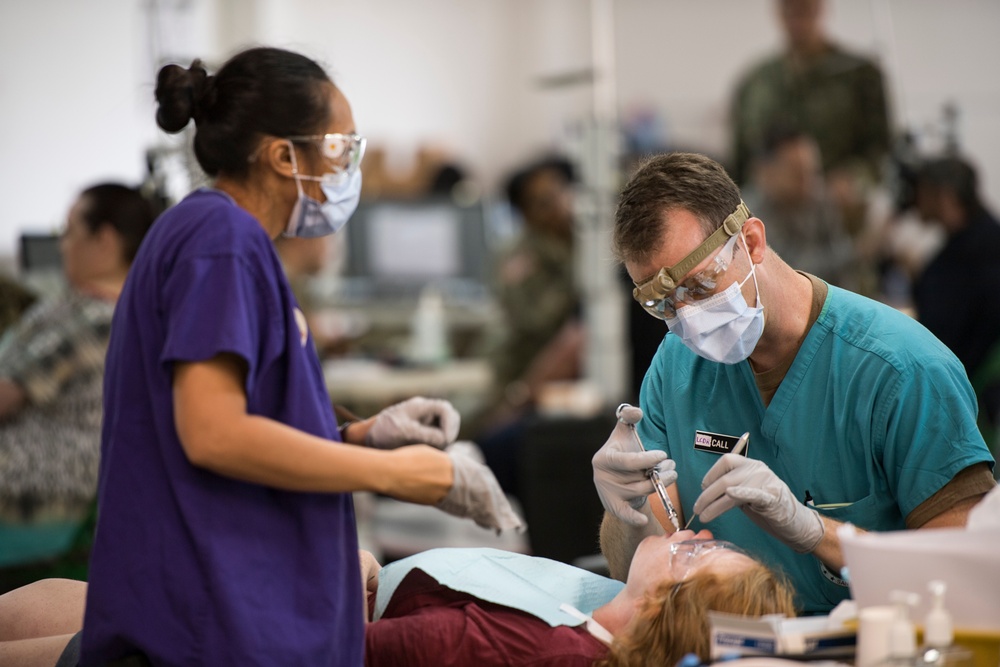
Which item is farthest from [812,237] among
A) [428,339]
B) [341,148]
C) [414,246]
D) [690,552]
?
[341,148]

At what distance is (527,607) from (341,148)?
82 centimetres

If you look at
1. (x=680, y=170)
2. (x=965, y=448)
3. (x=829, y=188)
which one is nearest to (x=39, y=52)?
(x=829, y=188)

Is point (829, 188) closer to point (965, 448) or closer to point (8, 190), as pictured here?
point (965, 448)

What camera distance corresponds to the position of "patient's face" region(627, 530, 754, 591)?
66.5 inches

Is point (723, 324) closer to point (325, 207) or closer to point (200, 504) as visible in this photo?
point (325, 207)

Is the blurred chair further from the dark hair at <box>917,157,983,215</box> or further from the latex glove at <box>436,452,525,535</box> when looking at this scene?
the latex glove at <box>436,452,525,535</box>

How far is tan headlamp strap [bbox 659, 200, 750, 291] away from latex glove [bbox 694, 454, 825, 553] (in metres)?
0.30

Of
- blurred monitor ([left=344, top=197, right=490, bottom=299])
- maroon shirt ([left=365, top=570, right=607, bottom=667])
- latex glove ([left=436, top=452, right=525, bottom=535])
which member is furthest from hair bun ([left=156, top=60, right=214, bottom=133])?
blurred monitor ([left=344, top=197, right=490, bottom=299])

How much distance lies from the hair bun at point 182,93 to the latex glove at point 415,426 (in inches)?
21.2

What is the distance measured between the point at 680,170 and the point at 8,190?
4911 millimetres

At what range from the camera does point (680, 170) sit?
1781 millimetres

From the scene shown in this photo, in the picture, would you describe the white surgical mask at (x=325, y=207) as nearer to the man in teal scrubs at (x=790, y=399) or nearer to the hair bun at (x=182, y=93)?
the hair bun at (x=182, y=93)

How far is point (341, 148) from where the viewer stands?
1652 millimetres

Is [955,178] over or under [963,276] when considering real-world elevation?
over
